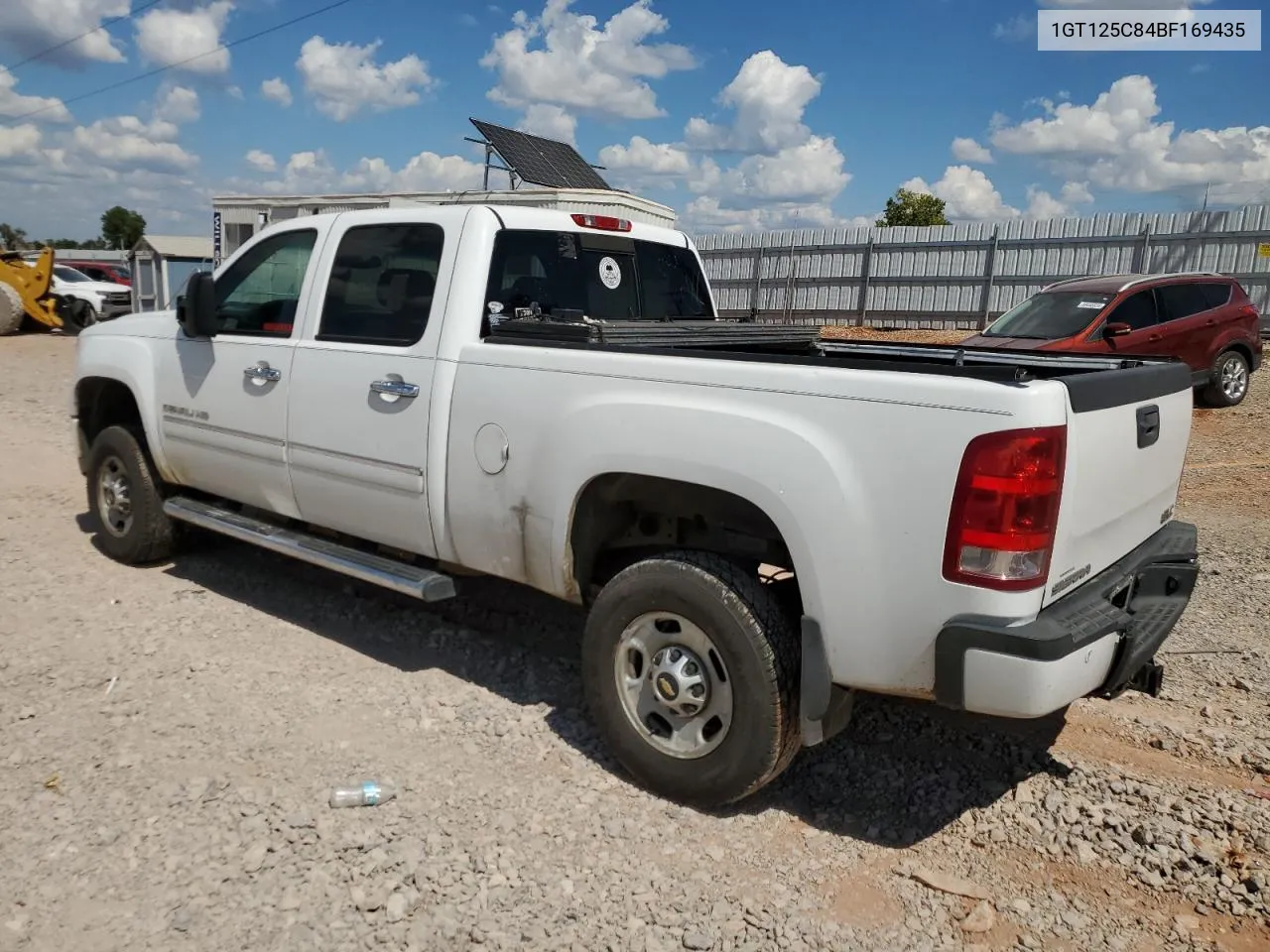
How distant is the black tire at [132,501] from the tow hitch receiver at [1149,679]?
16.7 feet

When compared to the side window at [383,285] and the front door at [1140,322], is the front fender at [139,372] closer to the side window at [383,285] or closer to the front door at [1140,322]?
the side window at [383,285]

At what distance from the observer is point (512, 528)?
150 inches

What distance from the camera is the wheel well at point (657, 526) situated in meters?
3.37

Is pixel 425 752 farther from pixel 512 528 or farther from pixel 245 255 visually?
pixel 245 255

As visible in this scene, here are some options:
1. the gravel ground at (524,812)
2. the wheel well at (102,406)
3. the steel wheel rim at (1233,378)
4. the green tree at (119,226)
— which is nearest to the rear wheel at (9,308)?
the wheel well at (102,406)

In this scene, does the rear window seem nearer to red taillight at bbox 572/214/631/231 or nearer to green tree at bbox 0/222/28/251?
red taillight at bbox 572/214/631/231

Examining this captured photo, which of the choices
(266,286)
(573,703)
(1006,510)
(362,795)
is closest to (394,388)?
(266,286)

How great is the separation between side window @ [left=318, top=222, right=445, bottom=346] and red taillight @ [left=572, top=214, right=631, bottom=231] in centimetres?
73

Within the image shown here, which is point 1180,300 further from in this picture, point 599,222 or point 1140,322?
point 599,222

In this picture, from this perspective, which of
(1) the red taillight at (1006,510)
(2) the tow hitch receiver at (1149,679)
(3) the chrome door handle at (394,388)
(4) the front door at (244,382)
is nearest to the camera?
(1) the red taillight at (1006,510)

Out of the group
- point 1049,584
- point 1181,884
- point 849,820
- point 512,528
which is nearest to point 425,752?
point 512,528

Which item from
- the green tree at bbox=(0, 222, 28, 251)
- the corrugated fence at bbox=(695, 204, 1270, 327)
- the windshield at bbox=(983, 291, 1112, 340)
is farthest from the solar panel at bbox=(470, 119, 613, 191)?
the green tree at bbox=(0, 222, 28, 251)

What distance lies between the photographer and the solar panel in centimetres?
1555

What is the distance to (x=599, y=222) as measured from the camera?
186 inches
